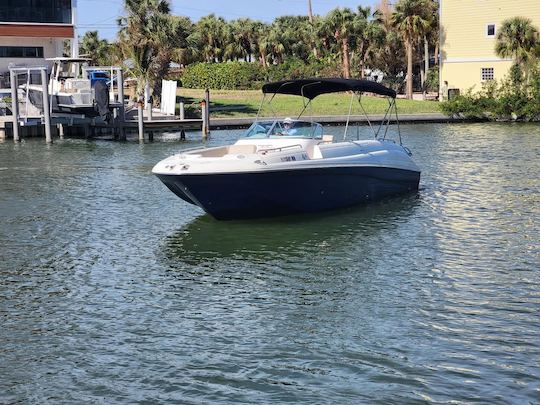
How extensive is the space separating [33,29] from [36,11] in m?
1.28

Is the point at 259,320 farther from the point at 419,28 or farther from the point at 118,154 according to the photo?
the point at 419,28

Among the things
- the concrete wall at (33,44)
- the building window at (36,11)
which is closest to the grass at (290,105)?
the concrete wall at (33,44)

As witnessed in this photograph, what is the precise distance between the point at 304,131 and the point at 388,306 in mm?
8292

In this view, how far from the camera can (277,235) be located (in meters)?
18.9

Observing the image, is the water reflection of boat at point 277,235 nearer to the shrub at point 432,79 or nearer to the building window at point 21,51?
the building window at point 21,51

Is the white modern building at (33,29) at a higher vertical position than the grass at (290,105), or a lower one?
higher

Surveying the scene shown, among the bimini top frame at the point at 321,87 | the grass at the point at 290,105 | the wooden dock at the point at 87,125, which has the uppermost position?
the bimini top frame at the point at 321,87

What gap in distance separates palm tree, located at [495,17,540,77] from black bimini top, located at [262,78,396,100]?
40565 millimetres

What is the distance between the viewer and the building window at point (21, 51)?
58.3 metres

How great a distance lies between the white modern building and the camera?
57.0m

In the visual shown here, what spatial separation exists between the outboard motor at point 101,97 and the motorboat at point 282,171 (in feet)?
72.5

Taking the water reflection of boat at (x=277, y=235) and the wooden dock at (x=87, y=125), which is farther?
the wooden dock at (x=87, y=125)

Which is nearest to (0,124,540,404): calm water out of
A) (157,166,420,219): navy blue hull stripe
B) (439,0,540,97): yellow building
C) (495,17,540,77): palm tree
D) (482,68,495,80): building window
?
(157,166,420,219): navy blue hull stripe

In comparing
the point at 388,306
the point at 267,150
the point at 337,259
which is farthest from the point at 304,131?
the point at 388,306
